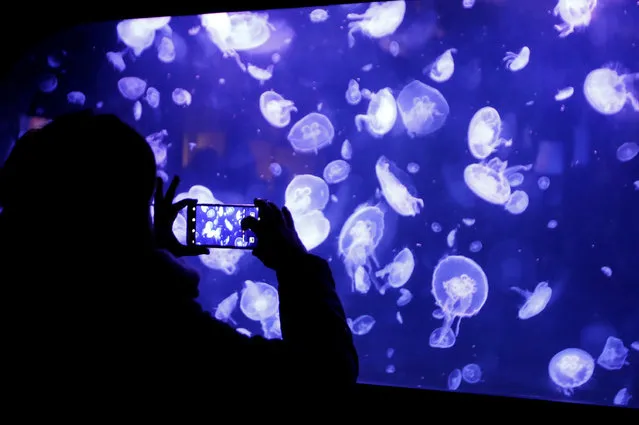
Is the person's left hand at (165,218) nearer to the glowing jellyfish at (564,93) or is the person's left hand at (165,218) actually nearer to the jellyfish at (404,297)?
the jellyfish at (404,297)

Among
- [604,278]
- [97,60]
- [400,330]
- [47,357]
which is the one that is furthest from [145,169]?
[400,330]

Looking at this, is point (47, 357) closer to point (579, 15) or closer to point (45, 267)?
point (45, 267)

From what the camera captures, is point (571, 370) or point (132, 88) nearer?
point (571, 370)

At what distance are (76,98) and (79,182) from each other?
3208 mm

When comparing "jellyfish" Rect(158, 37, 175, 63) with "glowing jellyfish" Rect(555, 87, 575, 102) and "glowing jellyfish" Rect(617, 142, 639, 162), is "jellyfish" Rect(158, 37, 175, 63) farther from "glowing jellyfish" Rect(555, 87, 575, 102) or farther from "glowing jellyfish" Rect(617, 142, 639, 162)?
"glowing jellyfish" Rect(617, 142, 639, 162)

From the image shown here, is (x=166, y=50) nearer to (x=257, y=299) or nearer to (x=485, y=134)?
(x=257, y=299)

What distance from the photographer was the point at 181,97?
4.06m

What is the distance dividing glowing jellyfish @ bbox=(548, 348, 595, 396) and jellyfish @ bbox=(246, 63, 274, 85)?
10.4 feet

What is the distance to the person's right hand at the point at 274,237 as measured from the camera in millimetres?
1032

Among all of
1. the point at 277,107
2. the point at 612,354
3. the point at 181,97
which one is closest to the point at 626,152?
the point at 612,354

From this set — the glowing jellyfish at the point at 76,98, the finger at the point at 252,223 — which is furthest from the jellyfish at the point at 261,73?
the finger at the point at 252,223

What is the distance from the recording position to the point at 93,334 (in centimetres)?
71

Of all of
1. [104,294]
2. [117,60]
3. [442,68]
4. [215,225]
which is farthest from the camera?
[442,68]

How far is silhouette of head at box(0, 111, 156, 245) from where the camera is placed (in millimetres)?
743
